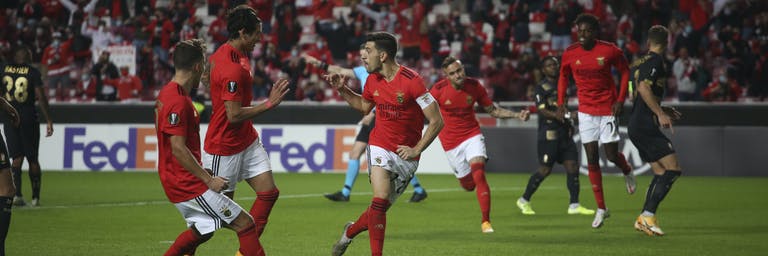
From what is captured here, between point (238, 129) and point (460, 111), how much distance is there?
4.53 meters

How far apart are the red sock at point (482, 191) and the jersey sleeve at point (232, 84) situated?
14.1ft

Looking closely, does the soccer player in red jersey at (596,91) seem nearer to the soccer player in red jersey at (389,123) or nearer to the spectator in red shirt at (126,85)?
the soccer player in red jersey at (389,123)

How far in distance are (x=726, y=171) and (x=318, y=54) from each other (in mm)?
10275

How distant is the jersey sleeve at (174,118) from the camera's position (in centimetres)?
691

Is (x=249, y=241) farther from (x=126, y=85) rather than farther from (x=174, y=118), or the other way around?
(x=126, y=85)

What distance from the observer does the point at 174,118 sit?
6.91m

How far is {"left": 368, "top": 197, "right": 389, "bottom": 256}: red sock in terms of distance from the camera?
8688 mm

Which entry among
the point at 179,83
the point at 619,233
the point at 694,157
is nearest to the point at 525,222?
the point at 619,233

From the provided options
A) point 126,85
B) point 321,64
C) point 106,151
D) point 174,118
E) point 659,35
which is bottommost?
point 106,151

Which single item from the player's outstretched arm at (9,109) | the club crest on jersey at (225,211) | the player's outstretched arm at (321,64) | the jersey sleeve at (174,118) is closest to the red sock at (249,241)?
the club crest on jersey at (225,211)

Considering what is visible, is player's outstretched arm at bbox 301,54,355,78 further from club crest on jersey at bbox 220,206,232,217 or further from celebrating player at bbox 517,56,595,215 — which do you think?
club crest on jersey at bbox 220,206,232,217

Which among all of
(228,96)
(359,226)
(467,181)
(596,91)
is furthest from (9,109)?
(596,91)

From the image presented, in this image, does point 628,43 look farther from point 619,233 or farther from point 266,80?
point 619,233

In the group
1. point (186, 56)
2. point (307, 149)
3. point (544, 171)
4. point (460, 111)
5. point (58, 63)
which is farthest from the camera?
point (58, 63)
